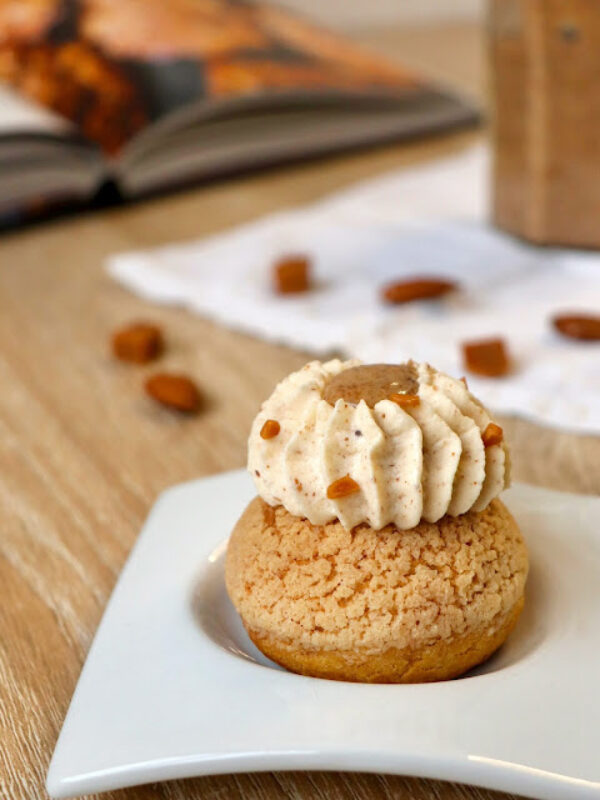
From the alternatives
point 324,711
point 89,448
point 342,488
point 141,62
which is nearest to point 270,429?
point 342,488

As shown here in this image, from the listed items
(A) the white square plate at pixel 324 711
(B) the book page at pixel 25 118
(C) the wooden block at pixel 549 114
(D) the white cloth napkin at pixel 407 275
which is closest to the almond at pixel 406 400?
(A) the white square plate at pixel 324 711

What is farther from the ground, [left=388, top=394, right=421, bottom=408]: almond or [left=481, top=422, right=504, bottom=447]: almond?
[left=388, top=394, right=421, bottom=408]: almond

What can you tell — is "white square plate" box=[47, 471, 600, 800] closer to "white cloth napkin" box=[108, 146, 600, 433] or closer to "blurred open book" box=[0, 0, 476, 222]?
"white cloth napkin" box=[108, 146, 600, 433]

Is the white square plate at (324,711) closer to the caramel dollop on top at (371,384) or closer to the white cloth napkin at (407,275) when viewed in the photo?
the caramel dollop on top at (371,384)

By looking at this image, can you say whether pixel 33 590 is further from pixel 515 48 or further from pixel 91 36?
pixel 91 36

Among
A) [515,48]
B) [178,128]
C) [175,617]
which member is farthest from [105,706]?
[178,128]

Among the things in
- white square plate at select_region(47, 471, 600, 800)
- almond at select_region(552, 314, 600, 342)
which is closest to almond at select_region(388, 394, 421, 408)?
white square plate at select_region(47, 471, 600, 800)
